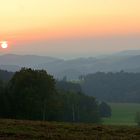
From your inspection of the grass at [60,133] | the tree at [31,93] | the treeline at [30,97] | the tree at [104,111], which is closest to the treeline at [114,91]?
the tree at [104,111]

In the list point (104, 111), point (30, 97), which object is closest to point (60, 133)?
point (30, 97)

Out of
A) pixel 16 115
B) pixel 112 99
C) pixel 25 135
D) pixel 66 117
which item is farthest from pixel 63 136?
pixel 112 99

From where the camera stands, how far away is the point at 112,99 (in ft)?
605

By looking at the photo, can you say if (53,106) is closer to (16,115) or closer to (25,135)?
(16,115)

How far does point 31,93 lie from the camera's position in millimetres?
57188

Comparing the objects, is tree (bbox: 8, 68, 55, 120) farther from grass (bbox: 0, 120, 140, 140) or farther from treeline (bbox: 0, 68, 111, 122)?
grass (bbox: 0, 120, 140, 140)

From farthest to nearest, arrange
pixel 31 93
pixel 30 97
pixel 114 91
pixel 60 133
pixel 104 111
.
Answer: pixel 114 91, pixel 104 111, pixel 31 93, pixel 30 97, pixel 60 133

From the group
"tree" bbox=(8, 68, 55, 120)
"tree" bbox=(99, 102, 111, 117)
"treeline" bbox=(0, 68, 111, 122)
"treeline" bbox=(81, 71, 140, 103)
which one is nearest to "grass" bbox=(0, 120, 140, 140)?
"treeline" bbox=(0, 68, 111, 122)

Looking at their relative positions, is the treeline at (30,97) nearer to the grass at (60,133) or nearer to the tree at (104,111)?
the grass at (60,133)

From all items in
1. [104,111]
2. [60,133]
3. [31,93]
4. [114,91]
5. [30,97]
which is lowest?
[60,133]

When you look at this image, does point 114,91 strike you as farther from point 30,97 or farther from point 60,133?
point 60,133

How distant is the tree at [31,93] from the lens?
55.3 metres

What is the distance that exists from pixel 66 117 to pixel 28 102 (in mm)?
22090

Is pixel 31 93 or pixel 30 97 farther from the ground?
pixel 31 93
